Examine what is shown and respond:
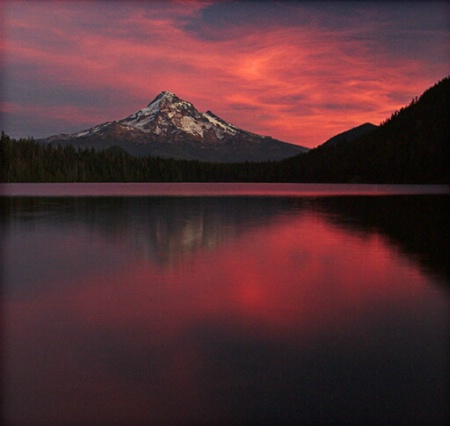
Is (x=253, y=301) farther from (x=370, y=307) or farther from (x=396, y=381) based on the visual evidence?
(x=396, y=381)

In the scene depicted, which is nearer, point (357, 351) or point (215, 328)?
point (357, 351)

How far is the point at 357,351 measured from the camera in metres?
12.7

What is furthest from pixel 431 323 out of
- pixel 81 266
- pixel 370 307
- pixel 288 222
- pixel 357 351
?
pixel 288 222

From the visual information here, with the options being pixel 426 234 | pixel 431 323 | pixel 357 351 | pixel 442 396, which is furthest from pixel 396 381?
pixel 426 234

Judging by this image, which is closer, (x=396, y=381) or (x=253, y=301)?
(x=396, y=381)

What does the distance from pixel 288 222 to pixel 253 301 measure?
3388cm

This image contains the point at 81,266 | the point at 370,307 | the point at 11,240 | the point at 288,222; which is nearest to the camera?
the point at 370,307

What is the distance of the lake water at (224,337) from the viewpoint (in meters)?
9.86

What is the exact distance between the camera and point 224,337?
13.8m

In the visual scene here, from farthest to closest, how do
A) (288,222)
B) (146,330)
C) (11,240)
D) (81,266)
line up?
(288,222) → (11,240) → (81,266) → (146,330)

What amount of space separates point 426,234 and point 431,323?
81.8 feet

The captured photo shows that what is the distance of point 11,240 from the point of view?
36.1 meters

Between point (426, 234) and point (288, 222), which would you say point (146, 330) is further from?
point (288, 222)

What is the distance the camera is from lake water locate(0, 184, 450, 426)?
986cm
